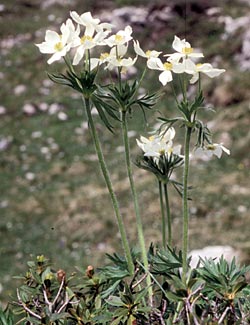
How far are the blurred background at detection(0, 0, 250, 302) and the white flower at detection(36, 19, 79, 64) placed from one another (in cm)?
549

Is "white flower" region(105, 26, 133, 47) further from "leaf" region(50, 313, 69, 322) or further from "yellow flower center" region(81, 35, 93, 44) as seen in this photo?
"leaf" region(50, 313, 69, 322)

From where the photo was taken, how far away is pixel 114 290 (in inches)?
82.6

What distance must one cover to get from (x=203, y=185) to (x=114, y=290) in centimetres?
948

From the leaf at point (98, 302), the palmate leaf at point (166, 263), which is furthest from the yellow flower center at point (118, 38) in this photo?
the leaf at point (98, 302)

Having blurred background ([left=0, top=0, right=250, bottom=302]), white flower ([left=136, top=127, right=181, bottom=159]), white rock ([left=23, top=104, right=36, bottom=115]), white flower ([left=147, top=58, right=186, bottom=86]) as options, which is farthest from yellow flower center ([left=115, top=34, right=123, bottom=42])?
white rock ([left=23, top=104, right=36, bottom=115])

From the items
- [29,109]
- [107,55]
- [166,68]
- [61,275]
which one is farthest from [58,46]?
[29,109]

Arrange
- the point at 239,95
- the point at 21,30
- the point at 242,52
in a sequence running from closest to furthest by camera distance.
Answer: the point at 239,95 < the point at 242,52 < the point at 21,30

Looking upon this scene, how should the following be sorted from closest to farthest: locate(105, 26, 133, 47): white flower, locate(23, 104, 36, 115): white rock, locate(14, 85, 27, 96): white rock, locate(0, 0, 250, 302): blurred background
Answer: locate(105, 26, 133, 47): white flower < locate(0, 0, 250, 302): blurred background < locate(23, 104, 36, 115): white rock < locate(14, 85, 27, 96): white rock

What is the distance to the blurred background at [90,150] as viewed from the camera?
10.4 m

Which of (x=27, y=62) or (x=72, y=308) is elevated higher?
(x=27, y=62)

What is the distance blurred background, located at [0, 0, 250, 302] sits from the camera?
10422mm

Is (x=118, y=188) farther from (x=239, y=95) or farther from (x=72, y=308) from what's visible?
(x=72, y=308)

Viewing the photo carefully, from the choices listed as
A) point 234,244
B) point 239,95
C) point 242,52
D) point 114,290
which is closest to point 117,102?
point 114,290

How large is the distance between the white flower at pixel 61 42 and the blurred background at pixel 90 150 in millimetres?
5492
